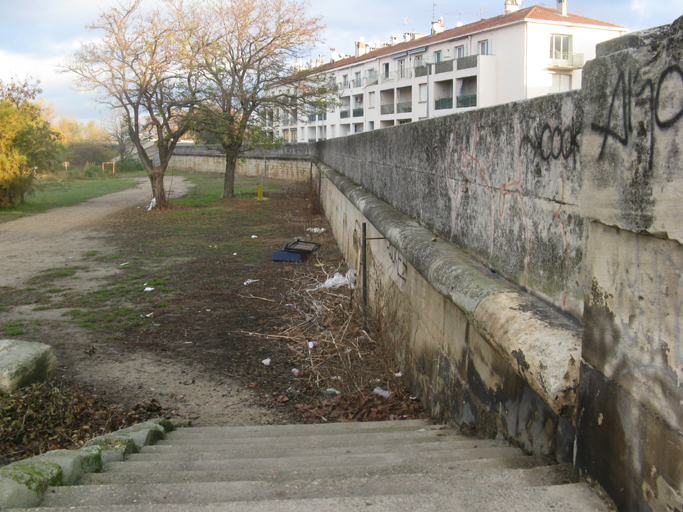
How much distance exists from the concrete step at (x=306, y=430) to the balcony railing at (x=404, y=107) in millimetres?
48555

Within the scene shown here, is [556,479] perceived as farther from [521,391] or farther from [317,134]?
[317,134]

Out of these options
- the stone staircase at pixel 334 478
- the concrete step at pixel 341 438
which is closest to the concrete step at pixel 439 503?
the stone staircase at pixel 334 478

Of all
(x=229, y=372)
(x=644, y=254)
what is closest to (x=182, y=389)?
(x=229, y=372)

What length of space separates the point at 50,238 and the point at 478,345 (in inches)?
588

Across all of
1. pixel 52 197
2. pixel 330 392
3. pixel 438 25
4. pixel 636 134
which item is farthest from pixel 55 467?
pixel 438 25

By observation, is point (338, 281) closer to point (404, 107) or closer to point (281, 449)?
point (281, 449)

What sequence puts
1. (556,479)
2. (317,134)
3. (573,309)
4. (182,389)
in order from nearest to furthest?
(556,479), (573,309), (182,389), (317,134)

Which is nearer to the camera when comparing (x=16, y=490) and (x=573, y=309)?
(x=16, y=490)

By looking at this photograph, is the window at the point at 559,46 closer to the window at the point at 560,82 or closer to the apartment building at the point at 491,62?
the apartment building at the point at 491,62

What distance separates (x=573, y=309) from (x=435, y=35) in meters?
51.9

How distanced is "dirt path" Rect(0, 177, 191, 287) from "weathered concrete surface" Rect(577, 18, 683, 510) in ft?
34.1

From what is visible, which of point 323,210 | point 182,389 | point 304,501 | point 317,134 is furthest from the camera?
point 317,134

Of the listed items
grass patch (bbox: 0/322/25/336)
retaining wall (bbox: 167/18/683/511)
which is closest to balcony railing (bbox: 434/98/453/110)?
grass patch (bbox: 0/322/25/336)

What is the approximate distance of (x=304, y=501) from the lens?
200cm
